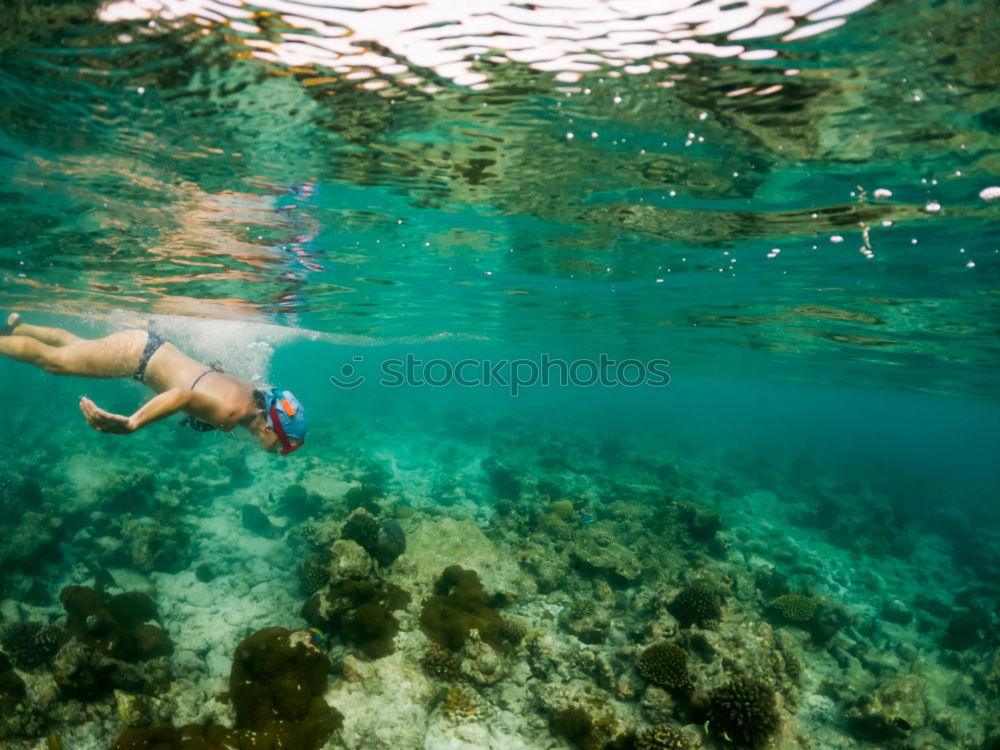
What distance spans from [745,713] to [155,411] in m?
8.86

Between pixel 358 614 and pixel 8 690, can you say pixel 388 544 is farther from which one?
pixel 8 690

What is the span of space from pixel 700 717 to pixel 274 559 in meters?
11.1

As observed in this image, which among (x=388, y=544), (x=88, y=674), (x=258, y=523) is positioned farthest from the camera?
(x=258, y=523)

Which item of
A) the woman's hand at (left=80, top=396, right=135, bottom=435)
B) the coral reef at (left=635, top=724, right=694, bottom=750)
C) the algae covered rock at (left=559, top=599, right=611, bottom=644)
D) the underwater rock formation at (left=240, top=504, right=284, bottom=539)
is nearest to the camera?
the woman's hand at (left=80, top=396, right=135, bottom=435)

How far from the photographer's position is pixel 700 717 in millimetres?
6973

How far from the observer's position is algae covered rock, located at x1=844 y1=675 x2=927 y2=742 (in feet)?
25.9

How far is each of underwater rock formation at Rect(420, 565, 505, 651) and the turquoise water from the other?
6 centimetres

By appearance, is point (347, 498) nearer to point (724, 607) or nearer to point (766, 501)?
point (724, 607)

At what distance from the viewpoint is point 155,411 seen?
5508mm

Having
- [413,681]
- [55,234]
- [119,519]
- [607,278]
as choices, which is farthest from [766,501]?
[55,234]

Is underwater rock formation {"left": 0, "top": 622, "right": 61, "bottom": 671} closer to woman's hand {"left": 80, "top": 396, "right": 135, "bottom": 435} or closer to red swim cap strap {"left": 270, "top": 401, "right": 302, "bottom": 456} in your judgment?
woman's hand {"left": 80, "top": 396, "right": 135, "bottom": 435}

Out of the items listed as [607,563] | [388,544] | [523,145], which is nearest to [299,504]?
[388,544]

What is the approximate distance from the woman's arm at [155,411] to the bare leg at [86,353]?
8.41 ft

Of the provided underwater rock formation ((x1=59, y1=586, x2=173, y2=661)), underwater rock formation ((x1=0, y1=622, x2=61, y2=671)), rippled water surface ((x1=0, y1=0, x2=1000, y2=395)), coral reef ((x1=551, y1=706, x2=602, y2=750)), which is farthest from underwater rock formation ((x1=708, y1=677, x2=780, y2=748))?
underwater rock formation ((x1=0, y1=622, x2=61, y2=671))
